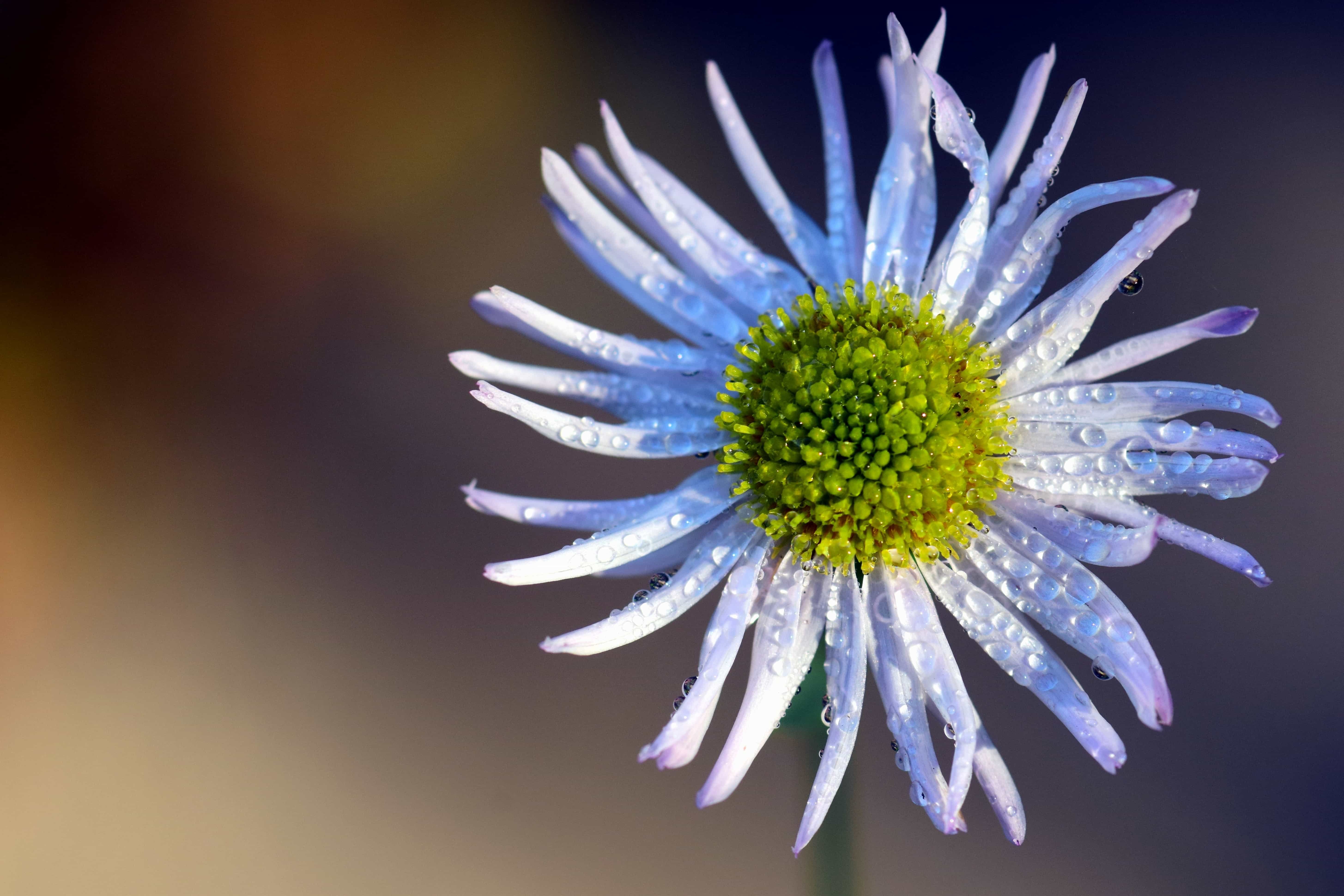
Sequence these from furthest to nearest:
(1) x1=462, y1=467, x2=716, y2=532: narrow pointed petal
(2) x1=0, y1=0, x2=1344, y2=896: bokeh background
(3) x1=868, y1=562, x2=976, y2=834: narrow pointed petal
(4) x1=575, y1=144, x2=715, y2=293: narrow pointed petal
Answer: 1. (2) x1=0, y1=0, x2=1344, y2=896: bokeh background
2. (4) x1=575, y1=144, x2=715, y2=293: narrow pointed petal
3. (1) x1=462, y1=467, x2=716, y2=532: narrow pointed petal
4. (3) x1=868, y1=562, x2=976, y2=834: narrow pointed petal

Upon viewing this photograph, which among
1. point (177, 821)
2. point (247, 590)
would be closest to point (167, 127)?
point (247, 590)

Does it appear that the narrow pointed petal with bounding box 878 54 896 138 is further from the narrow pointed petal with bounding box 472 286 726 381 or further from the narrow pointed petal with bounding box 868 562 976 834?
the narrow pointed petal with bounding box 868 562 976 834

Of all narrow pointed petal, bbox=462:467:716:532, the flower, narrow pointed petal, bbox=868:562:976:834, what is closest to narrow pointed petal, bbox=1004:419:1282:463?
the flower

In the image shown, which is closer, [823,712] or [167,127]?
[823,712]

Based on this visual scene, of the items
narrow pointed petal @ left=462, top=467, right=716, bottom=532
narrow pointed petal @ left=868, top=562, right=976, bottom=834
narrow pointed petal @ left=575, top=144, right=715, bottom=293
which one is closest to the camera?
narrow pointed petal @ left=868, top=562, right=976, bottom=834

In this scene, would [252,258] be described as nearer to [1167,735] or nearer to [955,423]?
[955,423]

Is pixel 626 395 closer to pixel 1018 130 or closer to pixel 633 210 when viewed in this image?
pixel 633 210
